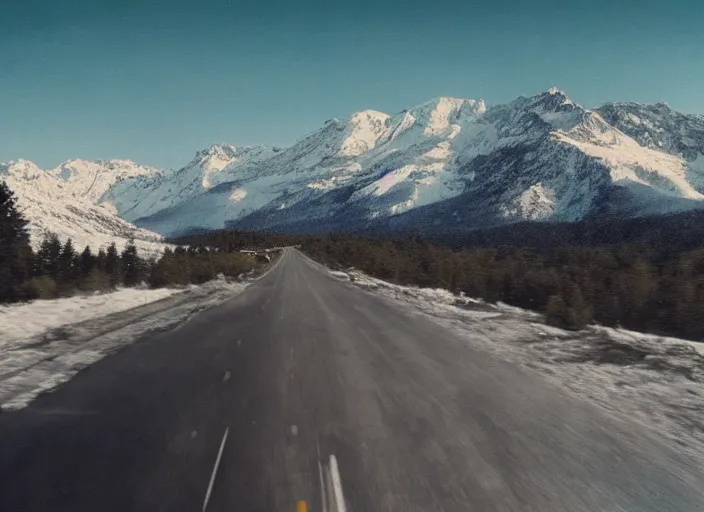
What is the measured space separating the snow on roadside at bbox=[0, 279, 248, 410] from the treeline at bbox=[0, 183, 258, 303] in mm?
2697

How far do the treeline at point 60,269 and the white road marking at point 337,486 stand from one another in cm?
2286

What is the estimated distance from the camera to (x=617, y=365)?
12.5 metres

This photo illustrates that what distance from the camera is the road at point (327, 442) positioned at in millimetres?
5973

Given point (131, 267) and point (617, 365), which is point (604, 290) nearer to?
point (617, 365)

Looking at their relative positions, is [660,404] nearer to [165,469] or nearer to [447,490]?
[447,490]

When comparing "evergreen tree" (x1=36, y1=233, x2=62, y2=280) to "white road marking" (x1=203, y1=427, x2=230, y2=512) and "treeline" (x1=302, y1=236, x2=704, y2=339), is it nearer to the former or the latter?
"treeline" (x1=302, y1=236, x2=704, y2=339)

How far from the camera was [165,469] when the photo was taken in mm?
6543

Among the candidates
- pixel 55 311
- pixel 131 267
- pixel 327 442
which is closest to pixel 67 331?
pixel 55 311

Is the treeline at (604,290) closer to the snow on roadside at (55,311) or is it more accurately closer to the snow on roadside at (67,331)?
the snow on roadside at (67,331)

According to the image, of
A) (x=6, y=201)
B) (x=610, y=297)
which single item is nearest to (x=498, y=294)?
(x=610, y=297)

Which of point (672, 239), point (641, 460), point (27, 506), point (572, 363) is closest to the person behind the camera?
point (27, 506)

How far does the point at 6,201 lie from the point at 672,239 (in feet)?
741

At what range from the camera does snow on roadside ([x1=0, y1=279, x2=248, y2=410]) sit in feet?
35.8

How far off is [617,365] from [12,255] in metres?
34.4
